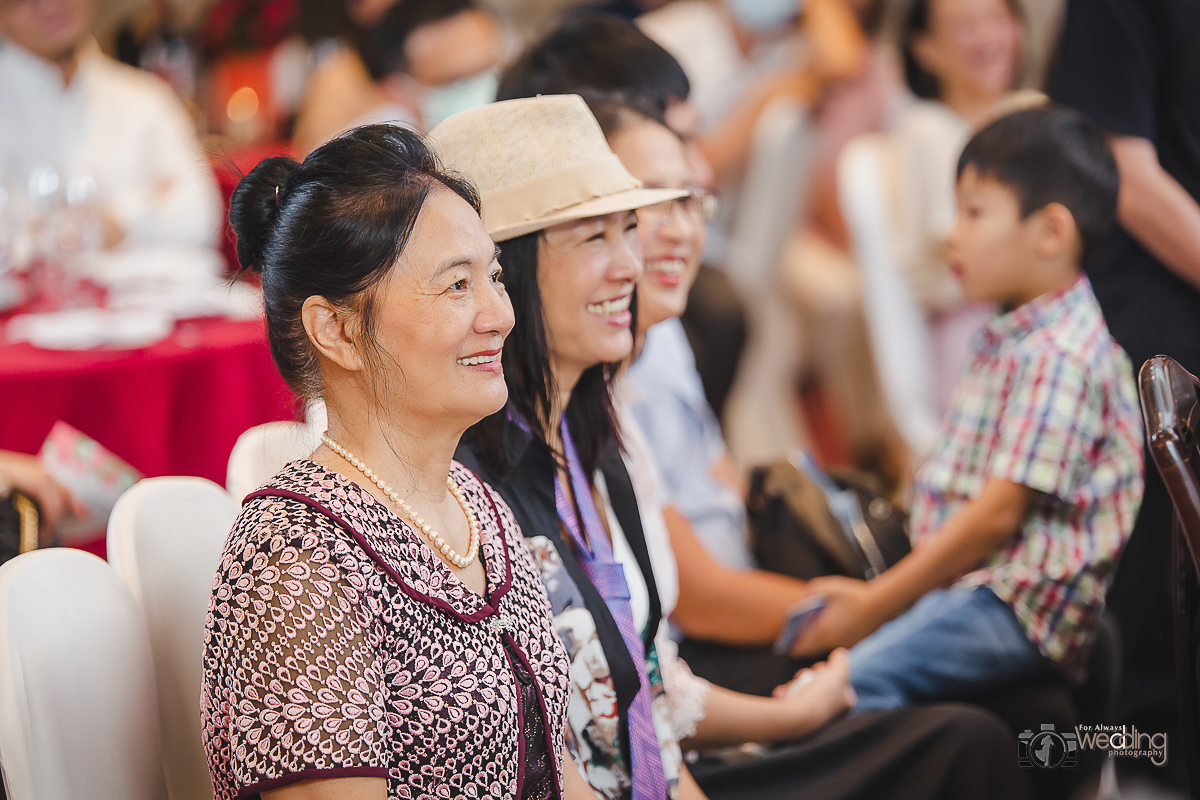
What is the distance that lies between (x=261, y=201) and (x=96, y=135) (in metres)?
2.46

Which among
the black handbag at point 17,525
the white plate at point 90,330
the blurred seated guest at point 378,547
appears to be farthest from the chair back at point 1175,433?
the white plate at point 90,330

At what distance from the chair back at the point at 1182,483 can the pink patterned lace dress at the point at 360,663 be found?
26.1 inches

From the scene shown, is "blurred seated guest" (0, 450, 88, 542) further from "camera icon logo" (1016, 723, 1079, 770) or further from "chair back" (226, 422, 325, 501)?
"camera icon logo" (1016, 723, 1079, 770)

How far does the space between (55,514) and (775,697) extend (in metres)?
1.17

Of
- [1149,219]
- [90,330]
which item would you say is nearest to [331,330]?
[90,330]

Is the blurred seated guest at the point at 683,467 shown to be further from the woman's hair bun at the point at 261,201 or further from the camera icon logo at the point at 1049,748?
the woman's hair bun at the point at 261,201

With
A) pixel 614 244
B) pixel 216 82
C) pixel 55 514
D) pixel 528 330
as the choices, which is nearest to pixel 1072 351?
pixel 614 244

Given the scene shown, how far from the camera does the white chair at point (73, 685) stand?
3.23ft

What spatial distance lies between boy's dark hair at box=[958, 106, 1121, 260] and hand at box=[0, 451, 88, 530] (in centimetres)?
160

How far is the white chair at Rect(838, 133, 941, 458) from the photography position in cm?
327

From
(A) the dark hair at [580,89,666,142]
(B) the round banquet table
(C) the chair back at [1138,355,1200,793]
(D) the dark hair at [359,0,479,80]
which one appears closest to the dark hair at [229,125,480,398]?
(A) the dark hair at [580,89,666,142]

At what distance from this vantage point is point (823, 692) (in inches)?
64.6

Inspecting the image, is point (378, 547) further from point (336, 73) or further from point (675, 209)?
point (336, 73)

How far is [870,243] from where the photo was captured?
3.34 m
